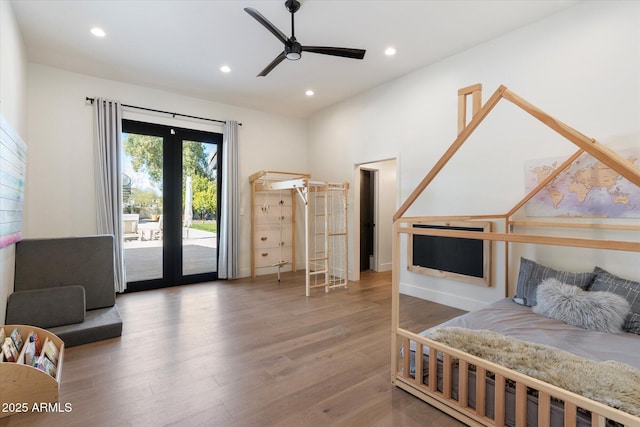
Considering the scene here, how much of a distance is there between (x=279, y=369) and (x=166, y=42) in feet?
12.3

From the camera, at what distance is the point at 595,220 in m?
2.80

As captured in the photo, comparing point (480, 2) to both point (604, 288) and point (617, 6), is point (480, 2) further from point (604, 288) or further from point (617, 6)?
point (604, 288)

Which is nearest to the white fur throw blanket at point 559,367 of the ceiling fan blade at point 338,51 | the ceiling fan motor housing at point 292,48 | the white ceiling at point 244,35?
the ceiling fan blade at point 338,51

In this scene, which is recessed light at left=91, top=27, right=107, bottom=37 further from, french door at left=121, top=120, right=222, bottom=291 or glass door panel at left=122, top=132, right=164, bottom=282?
glass door panel at left=122, top=132, right=164, bottom=282

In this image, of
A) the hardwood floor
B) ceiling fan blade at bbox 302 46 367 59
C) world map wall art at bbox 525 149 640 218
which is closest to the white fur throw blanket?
the hardwood floor

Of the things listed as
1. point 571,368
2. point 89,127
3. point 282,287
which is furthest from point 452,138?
point 89,127

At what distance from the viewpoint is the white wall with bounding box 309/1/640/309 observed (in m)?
2.71

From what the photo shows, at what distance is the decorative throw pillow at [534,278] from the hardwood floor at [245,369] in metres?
0.87

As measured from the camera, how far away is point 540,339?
2.23m

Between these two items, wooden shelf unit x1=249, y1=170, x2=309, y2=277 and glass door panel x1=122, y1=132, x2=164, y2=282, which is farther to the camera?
wooden shelf unit x1=249, y1=170, x2=309, y2=277

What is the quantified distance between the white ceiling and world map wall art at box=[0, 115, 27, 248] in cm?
136

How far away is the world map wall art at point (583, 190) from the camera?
2.64 meters

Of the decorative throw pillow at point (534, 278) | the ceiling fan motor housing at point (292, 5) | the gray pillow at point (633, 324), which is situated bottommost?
the gray pillow at point (633, 324)

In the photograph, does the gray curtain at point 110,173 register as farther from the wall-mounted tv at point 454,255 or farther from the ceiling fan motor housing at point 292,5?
the wall-mounted tv at point 454,255
